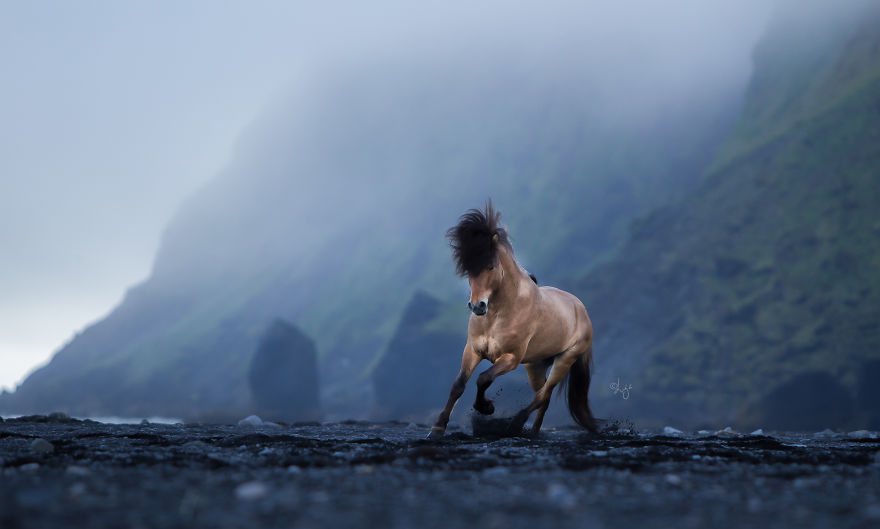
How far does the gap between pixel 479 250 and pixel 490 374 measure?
1.69 metres

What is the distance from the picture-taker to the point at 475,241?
10789 millimetres

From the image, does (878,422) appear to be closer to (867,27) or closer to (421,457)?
(867,27)

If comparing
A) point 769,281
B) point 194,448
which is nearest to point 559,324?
point 194,448

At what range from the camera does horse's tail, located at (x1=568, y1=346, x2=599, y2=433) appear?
13422 mm

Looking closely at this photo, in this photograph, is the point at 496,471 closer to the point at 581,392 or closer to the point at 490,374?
the point at 490,374

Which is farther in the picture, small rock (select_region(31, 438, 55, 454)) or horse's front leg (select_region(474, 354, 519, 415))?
horse's front leg (select_region(474, 354, 519, 415))

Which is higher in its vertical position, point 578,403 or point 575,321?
point 575,321

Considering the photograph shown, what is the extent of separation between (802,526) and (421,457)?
3.67m

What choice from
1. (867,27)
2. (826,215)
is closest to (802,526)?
(826,215)

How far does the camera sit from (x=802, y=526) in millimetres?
3922

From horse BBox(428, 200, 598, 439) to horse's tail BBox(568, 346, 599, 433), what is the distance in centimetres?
109

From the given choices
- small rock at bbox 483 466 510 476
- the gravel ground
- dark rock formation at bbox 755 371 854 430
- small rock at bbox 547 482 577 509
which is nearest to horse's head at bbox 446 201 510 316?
the gravel ground

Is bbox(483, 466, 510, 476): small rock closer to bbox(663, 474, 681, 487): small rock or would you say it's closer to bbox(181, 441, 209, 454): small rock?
bbox(663, 474, 681, 487): small rock

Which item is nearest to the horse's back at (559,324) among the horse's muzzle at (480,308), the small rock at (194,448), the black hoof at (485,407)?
the black hoof at (485,407)
